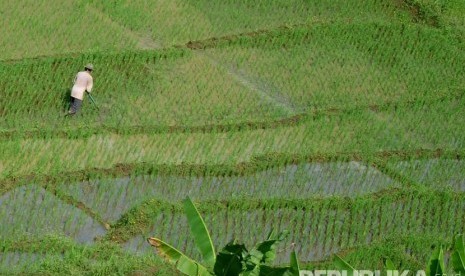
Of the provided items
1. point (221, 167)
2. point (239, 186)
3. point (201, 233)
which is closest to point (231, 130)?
point (221, 167)

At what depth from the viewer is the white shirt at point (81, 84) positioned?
9156mm

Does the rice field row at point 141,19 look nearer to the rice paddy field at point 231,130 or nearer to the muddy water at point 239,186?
the rice paddy field at point 231,130

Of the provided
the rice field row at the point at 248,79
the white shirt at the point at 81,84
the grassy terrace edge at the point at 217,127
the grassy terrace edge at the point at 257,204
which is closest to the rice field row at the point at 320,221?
the grassy terrace edge at the point at 257,204

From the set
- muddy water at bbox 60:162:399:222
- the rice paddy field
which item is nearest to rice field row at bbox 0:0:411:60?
the rice paddy field

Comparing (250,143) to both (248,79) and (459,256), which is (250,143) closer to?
(248,79)

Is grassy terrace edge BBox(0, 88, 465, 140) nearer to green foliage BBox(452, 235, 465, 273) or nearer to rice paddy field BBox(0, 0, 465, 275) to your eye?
rice paddy field BBox(0, 0, 465, 275)

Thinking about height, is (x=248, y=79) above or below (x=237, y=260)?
above

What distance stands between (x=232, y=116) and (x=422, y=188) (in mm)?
2091

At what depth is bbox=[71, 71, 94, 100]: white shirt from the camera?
30.0 ft

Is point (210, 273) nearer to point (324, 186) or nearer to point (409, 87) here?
point (324, 186)

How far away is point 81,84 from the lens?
9211mm

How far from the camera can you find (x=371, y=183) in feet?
29.3

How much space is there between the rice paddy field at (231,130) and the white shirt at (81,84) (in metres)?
0.27

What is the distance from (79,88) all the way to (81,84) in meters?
0.06
